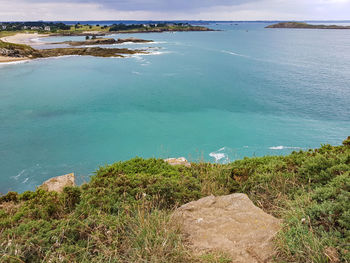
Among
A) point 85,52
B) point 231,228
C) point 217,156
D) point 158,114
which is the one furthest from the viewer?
point 85,52

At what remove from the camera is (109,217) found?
14.4 feet

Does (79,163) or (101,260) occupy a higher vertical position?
(101,260)

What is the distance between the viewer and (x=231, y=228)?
13.8ft

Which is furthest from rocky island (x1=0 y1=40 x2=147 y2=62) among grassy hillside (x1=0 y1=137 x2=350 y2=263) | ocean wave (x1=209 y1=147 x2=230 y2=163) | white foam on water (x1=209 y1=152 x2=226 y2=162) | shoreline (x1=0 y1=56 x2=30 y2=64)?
grassy hillside (x1=0 y1=137 x2=350 y2=263)

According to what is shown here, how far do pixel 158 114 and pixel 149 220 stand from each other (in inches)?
761

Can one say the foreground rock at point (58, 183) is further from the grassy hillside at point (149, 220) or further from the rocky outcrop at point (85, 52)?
the rocky outcrop at point (85, 52)

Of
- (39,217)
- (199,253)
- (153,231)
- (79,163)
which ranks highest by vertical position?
(153,231)

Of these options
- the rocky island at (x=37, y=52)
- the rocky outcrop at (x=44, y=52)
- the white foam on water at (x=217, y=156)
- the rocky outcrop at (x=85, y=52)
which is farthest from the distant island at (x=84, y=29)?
the white foam on water at (x=217, y=156)

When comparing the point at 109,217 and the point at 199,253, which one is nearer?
the point at 199,253

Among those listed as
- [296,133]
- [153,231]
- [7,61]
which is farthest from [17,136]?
[7,61]

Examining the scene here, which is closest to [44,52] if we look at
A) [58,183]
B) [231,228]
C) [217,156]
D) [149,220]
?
[217,156]

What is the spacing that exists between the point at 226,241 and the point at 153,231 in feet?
3.92

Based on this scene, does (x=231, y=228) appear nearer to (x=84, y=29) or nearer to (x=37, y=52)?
(x=37, y=52)

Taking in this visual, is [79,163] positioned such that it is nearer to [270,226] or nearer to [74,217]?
[74,217]
